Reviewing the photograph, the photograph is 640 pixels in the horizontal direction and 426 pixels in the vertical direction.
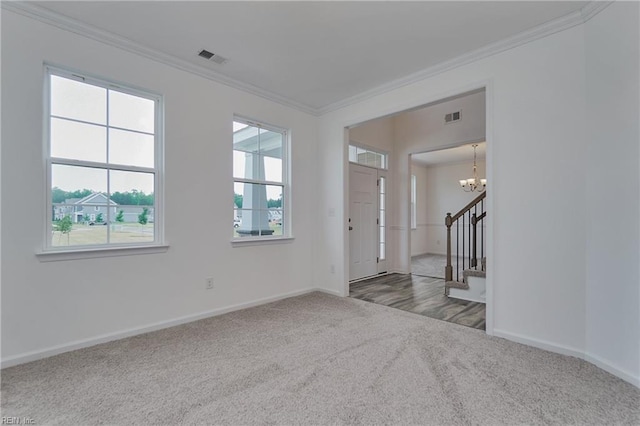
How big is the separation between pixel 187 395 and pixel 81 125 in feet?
7.99

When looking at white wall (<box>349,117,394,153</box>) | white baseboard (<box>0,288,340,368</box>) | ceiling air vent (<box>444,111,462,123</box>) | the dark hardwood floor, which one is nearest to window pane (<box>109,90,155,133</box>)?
white baseboard (<box>0,288,340,368</box>)

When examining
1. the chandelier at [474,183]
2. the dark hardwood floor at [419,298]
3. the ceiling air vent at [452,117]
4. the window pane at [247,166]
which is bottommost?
the dark hardwood floor at [419,298]

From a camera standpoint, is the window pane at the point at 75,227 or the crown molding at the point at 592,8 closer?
the crown molding at the point at 592,8

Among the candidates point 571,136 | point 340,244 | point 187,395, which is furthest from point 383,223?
point 187,395

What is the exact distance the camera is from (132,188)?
291 cm

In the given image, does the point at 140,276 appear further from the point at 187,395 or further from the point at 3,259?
the point at 187,395

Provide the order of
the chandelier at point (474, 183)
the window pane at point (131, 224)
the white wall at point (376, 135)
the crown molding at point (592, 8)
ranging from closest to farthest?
the crown molding at point (592, 8) → the window pane at point (131, 224) → the white wall at point (376, 135) → the chandelier at point (474, 183)

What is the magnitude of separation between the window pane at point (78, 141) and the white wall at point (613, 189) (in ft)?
13.7

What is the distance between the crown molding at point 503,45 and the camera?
7.67ft

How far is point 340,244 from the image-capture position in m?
4.25

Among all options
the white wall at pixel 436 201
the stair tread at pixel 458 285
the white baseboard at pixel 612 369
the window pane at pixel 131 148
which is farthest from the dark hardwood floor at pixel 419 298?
the white wall at pixel 436 201

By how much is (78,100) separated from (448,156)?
791cm

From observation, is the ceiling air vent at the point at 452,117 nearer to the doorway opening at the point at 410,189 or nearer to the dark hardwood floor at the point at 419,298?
the doorway opening at the point at 410,189

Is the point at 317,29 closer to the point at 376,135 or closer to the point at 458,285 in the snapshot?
the point at 376,135
